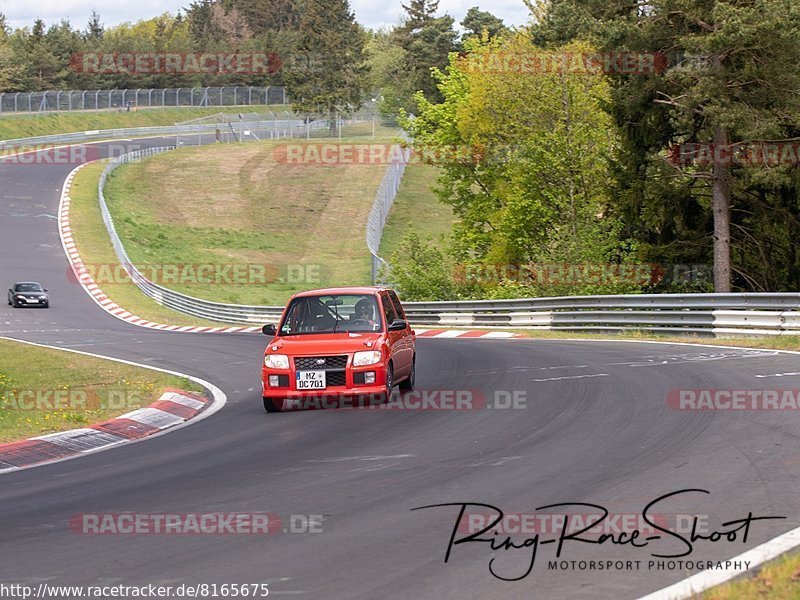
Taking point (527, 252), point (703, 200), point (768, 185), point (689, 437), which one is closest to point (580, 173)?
point (527, 252)

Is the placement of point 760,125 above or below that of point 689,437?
above

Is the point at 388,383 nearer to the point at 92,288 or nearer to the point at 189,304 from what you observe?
the point at 189,304

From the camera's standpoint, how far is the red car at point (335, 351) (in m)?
14.0

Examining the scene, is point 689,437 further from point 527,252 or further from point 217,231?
point 217,231

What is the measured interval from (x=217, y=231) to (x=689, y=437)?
60.4 metres

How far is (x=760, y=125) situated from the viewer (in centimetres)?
2691

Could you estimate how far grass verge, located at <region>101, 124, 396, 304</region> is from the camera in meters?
57.7

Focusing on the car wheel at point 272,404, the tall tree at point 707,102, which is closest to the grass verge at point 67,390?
the car wheel at point 272,404

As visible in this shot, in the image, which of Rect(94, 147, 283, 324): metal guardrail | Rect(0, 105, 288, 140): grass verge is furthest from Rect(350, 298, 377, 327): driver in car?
Rect(0, 105, 288, 140): grass verge

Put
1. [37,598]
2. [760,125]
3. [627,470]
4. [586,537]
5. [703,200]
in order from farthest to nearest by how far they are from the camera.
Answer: [703,200] < [760,125] < [627,470] < [586,537] < [37,598]

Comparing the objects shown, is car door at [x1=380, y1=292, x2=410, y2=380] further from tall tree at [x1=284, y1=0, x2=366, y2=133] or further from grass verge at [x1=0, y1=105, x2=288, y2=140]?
tall tree at [x1=284, y1=0, x2=366, y2=133]

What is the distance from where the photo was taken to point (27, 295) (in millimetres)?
45406

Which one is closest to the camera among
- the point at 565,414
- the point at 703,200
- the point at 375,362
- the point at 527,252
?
the point at 565,414

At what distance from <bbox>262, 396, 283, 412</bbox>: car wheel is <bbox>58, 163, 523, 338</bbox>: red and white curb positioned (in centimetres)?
1494
